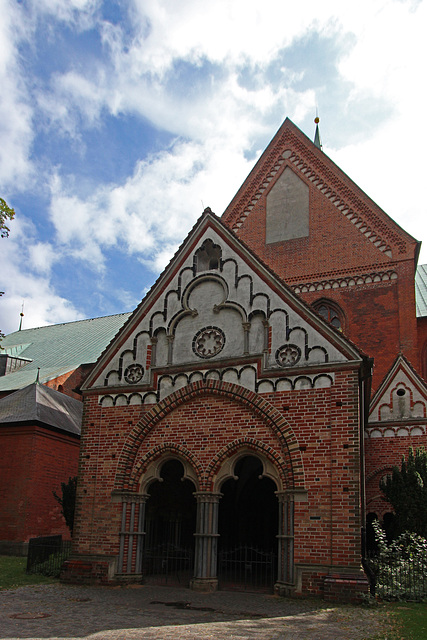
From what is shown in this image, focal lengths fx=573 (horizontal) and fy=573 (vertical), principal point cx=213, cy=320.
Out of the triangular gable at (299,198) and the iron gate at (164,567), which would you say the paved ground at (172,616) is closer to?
the iron gate at (164,567)

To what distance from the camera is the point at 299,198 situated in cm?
2458

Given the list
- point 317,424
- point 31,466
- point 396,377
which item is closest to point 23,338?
point 31,466

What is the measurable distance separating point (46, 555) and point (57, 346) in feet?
76.2

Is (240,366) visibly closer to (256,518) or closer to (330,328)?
(330,328)

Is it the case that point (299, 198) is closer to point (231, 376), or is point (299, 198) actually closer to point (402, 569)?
point (231, 376)

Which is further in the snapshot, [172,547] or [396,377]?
[396,377]

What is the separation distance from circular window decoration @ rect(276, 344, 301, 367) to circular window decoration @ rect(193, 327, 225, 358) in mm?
1648

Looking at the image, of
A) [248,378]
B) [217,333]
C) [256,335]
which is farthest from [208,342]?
[248,378]

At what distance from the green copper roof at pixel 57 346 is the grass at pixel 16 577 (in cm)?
1378

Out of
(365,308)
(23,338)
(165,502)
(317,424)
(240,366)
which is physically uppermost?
(23,338)

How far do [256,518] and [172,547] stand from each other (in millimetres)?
4907

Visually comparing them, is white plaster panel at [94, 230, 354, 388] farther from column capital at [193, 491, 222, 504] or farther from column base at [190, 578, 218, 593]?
column base at [190, 578, 218, 593]

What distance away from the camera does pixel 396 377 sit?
19109 millimetres

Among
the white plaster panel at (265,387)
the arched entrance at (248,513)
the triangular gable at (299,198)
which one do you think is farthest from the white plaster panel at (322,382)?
the triangular gable at (299,198)
